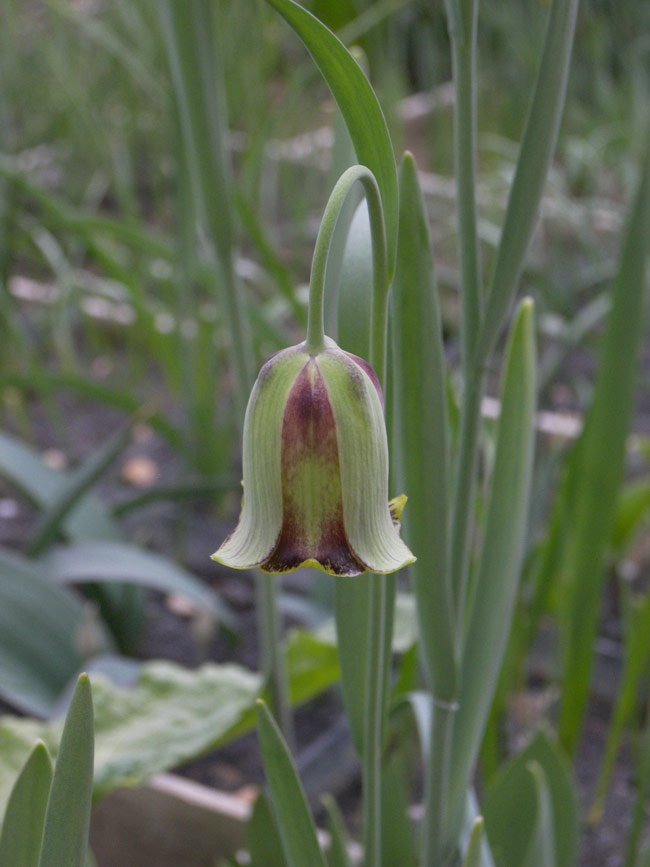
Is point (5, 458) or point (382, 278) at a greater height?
point (382, 278)

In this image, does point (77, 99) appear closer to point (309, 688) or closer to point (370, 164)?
point (309, 688)

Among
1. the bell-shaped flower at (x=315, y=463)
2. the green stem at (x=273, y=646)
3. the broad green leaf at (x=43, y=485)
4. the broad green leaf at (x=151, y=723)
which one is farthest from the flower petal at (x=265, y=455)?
the broad green leaf at (x=43, y=485)

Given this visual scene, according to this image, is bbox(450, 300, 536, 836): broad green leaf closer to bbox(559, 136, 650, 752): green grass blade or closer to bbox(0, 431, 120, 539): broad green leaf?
bbox(559, 136, 650, 752): green grass blade

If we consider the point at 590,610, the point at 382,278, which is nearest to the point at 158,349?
the point at 590,610

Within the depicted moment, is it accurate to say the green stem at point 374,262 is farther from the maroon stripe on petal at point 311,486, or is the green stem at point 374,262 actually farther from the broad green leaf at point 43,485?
the broad green leaf at point 43,485

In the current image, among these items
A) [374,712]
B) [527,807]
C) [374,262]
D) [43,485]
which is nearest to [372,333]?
[374,262]

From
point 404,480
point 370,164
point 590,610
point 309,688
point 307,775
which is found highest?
point 370,164
